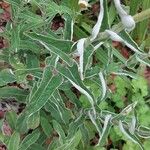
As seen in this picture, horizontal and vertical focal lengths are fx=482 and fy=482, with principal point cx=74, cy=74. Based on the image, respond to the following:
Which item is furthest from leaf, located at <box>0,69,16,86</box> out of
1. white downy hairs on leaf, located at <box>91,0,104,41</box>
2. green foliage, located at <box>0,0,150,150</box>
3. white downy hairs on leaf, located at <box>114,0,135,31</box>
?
white downy hairs on leaf, located at <box>114,0,135,31</box>

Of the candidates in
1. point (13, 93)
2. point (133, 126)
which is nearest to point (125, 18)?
point (133, 126)

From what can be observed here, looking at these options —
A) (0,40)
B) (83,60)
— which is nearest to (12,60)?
(83,60)

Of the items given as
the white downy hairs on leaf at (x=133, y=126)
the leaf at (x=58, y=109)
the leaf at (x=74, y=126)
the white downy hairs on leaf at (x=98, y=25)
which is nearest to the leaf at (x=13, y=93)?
the leaf at (x=58, y=109)

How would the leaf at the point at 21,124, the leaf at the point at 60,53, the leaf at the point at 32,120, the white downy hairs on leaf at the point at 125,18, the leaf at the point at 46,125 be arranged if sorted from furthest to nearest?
the leaf at the point at 46,125
the leaf at the point at 21,124
the leaf at the point at 32,120
the leaf at the point at 60,53
the white downy hairs on leaf at the point at 125,18

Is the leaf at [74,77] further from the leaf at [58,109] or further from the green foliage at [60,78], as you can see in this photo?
the leaf at [58,109]

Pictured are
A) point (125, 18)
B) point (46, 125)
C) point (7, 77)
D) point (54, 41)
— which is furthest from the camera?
point (46, 125)

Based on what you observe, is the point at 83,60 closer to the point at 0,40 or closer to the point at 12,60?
the point at 12,60

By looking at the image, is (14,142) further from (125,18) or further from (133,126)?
(125,18)
